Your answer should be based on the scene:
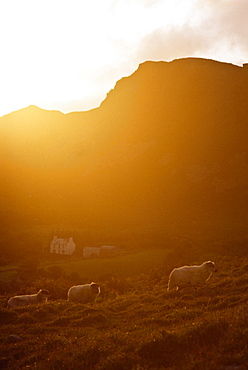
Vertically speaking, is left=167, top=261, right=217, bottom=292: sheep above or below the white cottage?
above

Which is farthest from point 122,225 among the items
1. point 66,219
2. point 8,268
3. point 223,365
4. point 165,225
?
point 223,365

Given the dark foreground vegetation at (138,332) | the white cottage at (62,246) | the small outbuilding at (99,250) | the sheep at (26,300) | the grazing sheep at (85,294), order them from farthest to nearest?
the white cottage at (62,246)
the small outbuilding at (99,250)
the grazing sheep at (85,294)
the sheep at (26,300)
the dark foreground vegetation at (138,332)

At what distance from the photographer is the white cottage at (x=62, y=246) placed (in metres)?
95.5

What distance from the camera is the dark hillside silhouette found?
128 metres

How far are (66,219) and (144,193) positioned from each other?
30166 millimetres

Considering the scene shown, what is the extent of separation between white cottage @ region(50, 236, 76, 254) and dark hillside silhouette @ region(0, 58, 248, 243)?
482 inches

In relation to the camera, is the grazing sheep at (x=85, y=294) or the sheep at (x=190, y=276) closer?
the sheep at (x=190, y=276)

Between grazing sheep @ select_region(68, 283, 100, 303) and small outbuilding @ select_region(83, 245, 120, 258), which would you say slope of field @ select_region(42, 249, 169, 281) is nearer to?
small outbuilding @ select_region(83, 245, 120, 258)

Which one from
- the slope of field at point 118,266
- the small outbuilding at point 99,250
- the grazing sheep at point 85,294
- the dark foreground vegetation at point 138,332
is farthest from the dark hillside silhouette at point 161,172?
the dark foreground vegetation at point 138,332

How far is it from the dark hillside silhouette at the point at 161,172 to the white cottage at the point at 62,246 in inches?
482

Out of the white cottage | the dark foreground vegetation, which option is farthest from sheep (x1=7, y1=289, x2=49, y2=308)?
the white cottage

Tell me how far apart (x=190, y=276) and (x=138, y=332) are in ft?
40.9

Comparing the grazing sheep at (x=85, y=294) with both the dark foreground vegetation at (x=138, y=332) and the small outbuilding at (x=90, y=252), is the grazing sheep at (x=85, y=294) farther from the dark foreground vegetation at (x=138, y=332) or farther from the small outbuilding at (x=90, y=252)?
the small outbuilding at (x=90, y=252)

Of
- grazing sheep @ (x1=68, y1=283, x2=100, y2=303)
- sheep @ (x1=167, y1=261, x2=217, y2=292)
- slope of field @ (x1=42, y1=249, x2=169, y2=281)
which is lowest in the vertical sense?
slope of field @ (x1=42, y1=249, x2=169, y2=281)
